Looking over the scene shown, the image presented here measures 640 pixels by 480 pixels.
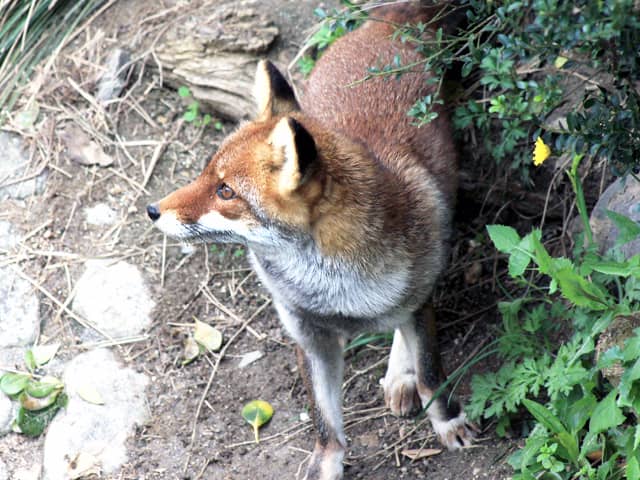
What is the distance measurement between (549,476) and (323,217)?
1.71 m

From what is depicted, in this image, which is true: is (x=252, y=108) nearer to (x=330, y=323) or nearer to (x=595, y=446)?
(x=330, y=323)

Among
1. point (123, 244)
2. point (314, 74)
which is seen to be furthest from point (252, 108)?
point (123, 244)

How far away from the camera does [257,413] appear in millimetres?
5660

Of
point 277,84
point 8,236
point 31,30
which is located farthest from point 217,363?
point 31,30

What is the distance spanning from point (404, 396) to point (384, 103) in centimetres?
189

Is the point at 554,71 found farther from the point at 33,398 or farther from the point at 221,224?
the point at 33,398

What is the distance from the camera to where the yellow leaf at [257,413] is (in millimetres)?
5621

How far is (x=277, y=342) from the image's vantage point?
6.22m

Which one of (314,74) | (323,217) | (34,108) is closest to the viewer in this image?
(323,217)

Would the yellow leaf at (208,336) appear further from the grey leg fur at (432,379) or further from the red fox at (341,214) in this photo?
the grey leg fur at (432,379)

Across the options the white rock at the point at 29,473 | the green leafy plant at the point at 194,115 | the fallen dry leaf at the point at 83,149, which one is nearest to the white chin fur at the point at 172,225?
the white rock at the point at 29,473

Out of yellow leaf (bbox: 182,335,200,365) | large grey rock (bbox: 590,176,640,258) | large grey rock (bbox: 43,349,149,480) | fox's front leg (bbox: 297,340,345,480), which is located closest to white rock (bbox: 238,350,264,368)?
yellow leaf (bbox: 182,335,200,365)

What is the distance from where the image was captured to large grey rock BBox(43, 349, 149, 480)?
543 cm

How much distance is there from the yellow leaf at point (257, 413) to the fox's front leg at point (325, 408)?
641 millimetres
